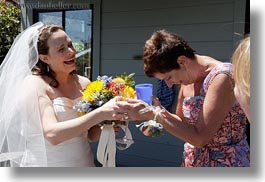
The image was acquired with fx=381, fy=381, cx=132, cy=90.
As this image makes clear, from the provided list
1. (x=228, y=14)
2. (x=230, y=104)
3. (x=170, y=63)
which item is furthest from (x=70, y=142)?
(x=228, y=14)

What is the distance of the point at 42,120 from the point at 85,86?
10.0 inches

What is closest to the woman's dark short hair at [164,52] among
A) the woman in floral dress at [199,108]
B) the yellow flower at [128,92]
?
the woman in floral dress at [199,108]

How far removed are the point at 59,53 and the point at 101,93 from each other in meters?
0.22

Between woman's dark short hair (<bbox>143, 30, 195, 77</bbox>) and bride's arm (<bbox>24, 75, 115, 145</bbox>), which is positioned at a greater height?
woman's dark short hair (<bbox>143, 30, 195, 77</bbox>)

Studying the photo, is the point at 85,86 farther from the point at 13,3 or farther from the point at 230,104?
the point at 13,3

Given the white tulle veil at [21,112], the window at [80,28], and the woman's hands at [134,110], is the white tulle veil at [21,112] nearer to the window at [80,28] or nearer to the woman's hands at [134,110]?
the woman's hands at [134,110]

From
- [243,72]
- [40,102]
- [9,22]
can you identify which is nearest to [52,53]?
[40,102]

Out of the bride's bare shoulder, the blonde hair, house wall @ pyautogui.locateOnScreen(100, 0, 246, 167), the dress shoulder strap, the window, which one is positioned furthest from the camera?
the window

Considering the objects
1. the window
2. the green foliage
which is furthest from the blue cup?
the green foliage

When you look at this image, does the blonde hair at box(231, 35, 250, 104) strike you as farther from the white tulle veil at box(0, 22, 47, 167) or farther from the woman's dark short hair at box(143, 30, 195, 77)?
the white tulle veil at box(0, 22, 47, 167)

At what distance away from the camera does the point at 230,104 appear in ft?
3.84

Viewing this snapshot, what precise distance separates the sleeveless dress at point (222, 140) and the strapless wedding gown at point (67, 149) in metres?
0.36

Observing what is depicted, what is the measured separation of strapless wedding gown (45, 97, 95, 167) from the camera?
1275 millimetres

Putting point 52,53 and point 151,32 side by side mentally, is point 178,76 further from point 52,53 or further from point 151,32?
point 151,32
